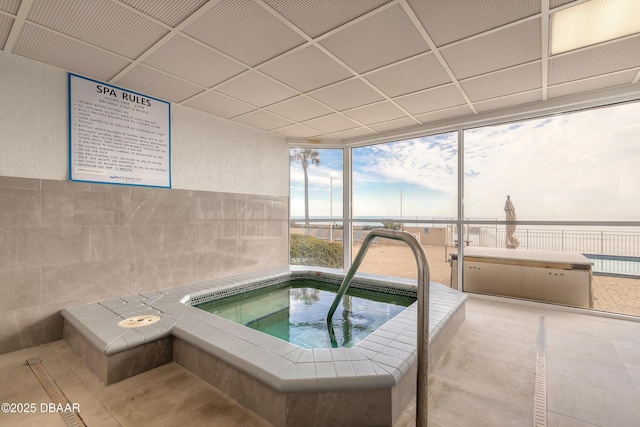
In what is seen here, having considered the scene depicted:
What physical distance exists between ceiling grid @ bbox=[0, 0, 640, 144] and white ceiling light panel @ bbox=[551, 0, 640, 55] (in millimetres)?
74

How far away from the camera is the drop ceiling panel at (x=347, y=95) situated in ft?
10.4

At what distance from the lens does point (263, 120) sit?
4344mm

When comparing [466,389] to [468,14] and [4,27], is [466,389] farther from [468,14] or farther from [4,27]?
[4,27]

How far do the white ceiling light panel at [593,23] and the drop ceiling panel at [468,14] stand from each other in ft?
1.00

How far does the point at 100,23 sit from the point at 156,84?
1041 mm

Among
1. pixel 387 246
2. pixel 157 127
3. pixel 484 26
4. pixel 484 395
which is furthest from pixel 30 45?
pixel 387 246

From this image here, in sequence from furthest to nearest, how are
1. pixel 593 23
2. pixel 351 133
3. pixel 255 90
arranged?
1. pixel 351 133
2. pixel 255 90
3. pixel 593 23

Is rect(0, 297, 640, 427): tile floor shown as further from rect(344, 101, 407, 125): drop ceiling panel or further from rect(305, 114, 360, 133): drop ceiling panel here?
rect(305, 114, 360, 133): drop ceiling panel

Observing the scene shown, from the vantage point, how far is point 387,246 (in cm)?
999

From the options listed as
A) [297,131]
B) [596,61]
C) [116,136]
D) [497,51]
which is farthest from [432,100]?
[116,136]

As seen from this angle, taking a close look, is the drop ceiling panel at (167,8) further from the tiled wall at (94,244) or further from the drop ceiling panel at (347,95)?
the tiled wall at (94,244)

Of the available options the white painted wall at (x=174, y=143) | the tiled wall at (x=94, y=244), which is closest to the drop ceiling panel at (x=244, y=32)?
the white painted wall at (x=174, y=143)

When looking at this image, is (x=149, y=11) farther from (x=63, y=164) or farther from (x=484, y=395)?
(x=484, y=395)

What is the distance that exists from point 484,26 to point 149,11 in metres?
2.50
